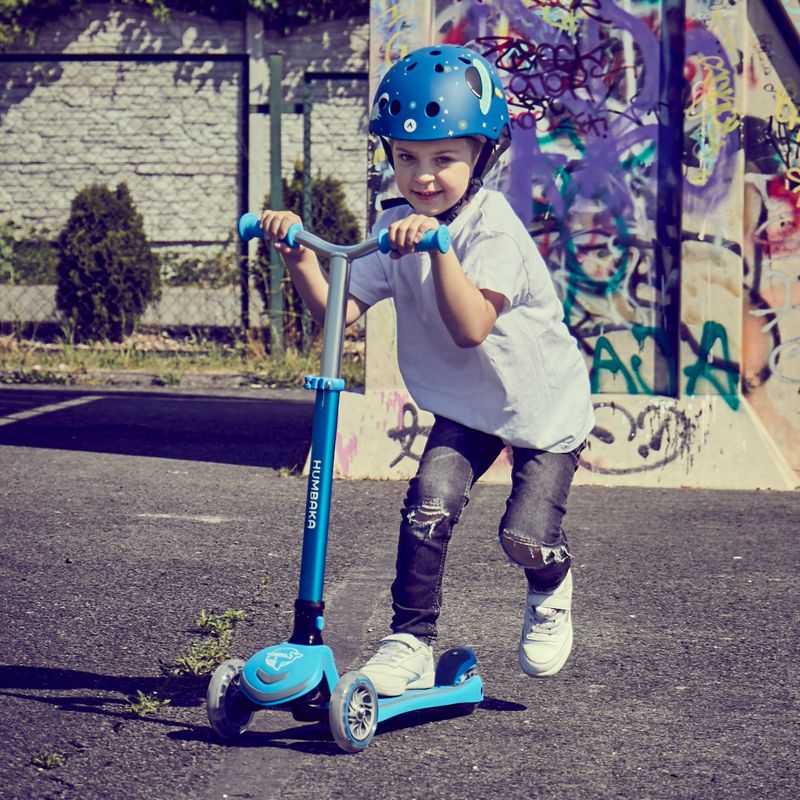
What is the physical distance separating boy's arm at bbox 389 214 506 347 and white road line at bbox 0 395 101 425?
5561 millimetres

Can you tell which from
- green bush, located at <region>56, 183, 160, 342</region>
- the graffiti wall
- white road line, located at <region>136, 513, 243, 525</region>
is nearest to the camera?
white road line, located at <region>136, 513, 243, 525</region>

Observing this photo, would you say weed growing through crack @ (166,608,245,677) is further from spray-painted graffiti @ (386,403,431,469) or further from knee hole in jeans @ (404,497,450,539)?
spray-painted graffiti @ (386,403,431,469)

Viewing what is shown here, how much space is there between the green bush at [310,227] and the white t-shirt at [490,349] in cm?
709

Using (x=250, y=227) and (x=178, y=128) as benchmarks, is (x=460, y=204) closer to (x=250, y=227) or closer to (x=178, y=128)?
(x=250, y=227)

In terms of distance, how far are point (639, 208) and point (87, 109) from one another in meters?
10.1

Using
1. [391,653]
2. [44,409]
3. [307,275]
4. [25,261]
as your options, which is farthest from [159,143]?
[391,653]

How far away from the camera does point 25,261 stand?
1335 cm

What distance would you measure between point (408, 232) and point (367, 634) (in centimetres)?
149

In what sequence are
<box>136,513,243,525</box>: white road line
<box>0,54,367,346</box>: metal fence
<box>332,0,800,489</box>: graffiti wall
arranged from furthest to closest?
<box>0,54,367,346</box>: metal fence, <box>332,0,800,489</box>: graffiti wall, <box>136,513,243,525</box>: white road line

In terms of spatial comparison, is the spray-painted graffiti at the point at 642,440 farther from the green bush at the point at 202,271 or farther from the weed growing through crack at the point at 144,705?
the green bush at the point at 202,271

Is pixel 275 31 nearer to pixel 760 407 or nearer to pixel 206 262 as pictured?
pixel 206 262

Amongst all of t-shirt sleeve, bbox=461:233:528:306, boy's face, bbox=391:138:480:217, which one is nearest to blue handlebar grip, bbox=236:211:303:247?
boy's face, bbox=391:138:480:217

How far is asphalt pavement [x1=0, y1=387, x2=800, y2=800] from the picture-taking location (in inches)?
122

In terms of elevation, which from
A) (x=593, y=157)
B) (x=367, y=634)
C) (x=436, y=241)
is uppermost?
(x=593, y=157)
